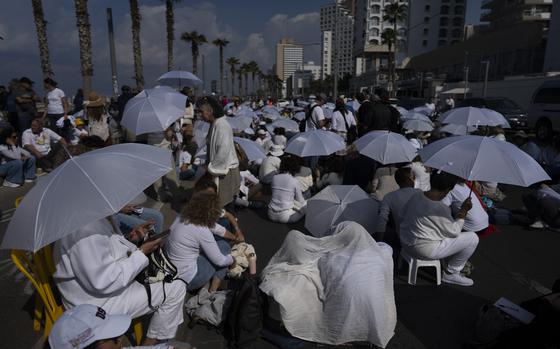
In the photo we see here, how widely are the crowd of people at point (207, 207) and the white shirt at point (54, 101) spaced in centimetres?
2

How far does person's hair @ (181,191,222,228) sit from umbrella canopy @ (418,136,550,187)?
7.13ft

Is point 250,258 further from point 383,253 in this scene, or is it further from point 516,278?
point 516,278

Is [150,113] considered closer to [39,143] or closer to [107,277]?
[39,143]

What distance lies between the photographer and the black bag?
298 cm

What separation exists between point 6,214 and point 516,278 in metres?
7.54

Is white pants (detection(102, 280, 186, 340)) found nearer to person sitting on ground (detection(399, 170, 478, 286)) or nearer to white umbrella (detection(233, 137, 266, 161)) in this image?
person sitting on ground (detection(399, 170, 478, 286))

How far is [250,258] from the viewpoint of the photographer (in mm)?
4027

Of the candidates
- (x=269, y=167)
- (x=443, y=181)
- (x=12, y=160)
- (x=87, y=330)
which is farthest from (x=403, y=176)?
(x=12, y=160)

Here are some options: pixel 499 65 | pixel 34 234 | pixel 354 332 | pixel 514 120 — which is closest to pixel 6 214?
pixel 34 234

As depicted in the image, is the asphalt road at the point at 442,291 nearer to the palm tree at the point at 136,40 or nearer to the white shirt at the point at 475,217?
the white shirt at the point at 475,217

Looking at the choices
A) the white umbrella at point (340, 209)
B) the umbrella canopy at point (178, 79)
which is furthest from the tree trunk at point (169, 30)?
the white umbrella at point (340, 209)

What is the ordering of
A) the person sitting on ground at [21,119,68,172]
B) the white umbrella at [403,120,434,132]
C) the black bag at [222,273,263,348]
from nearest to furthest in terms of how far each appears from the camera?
the black bag at [222,273,263,348]
the person sitting on ground at [21,119,68,172]
the white umbrella at [403,120,434,132]

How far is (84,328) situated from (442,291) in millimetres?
3494

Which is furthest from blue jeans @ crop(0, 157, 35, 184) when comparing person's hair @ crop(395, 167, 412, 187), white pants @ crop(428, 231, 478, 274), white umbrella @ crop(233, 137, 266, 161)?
white pants @ crop(428, 231, 478, 274)
